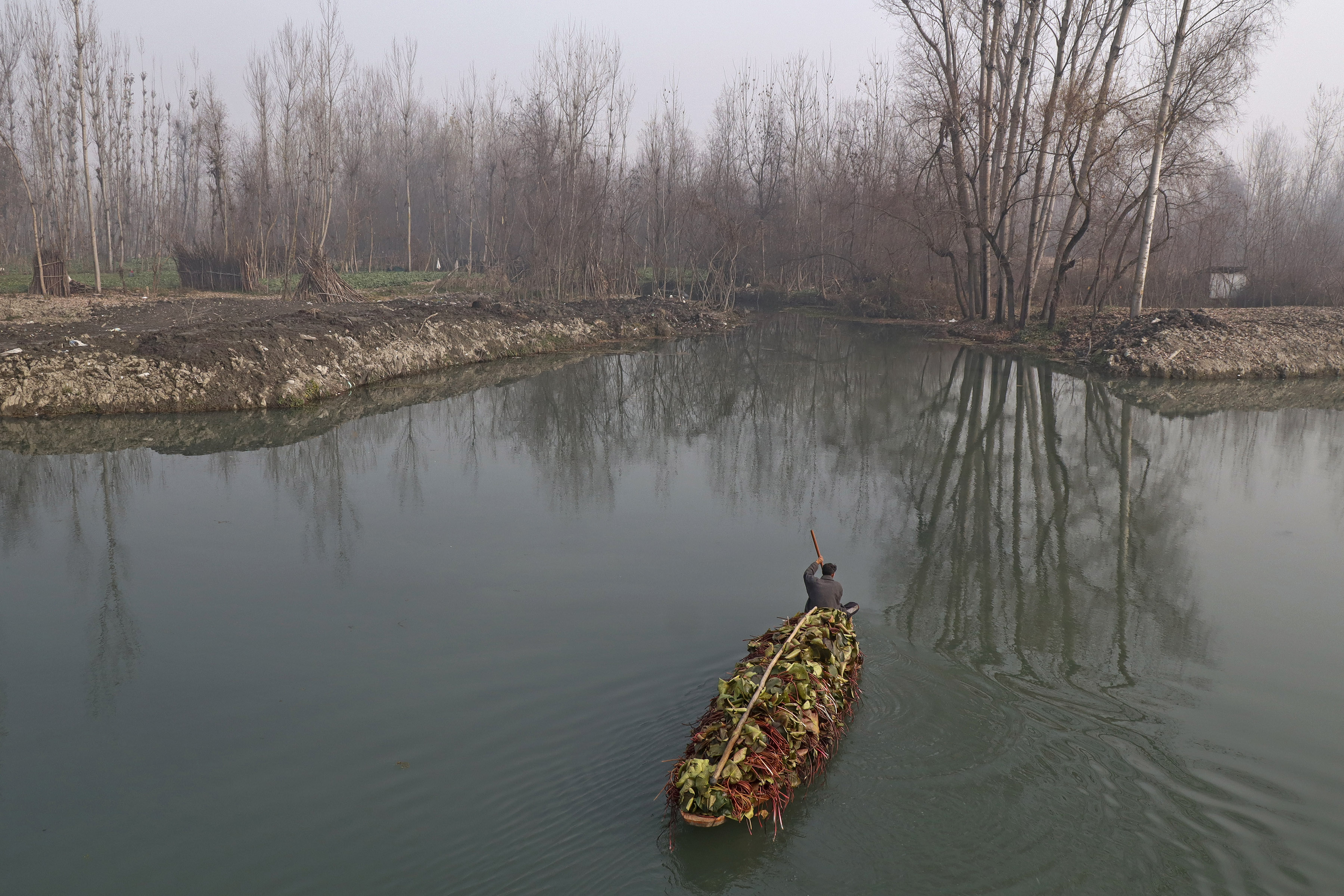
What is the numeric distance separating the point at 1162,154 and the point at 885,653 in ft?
77.2

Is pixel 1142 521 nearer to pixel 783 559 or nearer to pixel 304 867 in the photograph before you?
pixel 783 559

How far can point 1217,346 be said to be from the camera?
22.8 metres

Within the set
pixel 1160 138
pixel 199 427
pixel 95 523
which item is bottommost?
pixel 95 523

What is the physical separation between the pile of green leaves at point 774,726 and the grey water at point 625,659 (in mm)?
225

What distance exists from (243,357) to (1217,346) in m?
23.3

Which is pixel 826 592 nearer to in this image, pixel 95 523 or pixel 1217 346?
pixel 95 523

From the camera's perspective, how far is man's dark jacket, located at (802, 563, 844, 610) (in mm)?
6613

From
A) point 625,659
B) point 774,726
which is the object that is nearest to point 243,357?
point 625,659

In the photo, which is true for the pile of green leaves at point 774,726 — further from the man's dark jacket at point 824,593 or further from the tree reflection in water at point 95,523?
the tree reflection in water at point 95,523

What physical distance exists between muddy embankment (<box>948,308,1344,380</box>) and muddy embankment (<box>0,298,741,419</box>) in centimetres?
1619

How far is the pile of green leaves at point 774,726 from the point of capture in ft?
15.0

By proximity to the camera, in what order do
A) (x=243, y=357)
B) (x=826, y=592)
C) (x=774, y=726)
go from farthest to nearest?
(x=243, y=357) → (x=826, y=592) → (x=774, y=726)

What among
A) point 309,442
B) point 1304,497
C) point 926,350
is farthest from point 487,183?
point 1304,497

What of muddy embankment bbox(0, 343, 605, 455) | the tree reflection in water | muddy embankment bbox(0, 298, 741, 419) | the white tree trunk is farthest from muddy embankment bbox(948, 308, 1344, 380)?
the tree reflection in water
